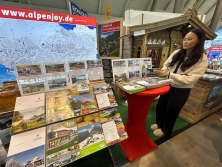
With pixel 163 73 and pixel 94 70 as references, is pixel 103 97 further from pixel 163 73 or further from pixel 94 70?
pixel 163 73

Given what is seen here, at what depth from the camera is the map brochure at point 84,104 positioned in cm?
100

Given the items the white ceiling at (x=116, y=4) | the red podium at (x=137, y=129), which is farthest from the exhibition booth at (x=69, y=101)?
the white ceiling at (x=116, y=4)

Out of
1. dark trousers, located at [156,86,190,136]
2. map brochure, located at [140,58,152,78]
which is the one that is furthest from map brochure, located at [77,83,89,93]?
dark trousers, located at [156,86,190,136]

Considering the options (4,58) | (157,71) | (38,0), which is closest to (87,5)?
(38,0)

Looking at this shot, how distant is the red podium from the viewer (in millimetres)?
1295

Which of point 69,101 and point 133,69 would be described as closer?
point 69,101

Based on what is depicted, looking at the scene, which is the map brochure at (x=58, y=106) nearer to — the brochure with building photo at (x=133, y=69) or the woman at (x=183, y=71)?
the brochure with building photo at (x=133, y=69)

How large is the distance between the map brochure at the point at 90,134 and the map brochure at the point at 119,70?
1.67 feet

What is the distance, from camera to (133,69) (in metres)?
1.30

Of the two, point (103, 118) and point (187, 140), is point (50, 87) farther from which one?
point (187, 140)

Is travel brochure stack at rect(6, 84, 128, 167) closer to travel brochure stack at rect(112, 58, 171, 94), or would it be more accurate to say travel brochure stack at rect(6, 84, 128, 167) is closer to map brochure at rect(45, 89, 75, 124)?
map brochure at rect(45, 89, 75, 124)

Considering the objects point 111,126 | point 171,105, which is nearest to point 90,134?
point 111,126

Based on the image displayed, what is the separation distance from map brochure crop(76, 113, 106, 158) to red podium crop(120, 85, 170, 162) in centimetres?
53

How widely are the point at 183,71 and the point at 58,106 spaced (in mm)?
1514
